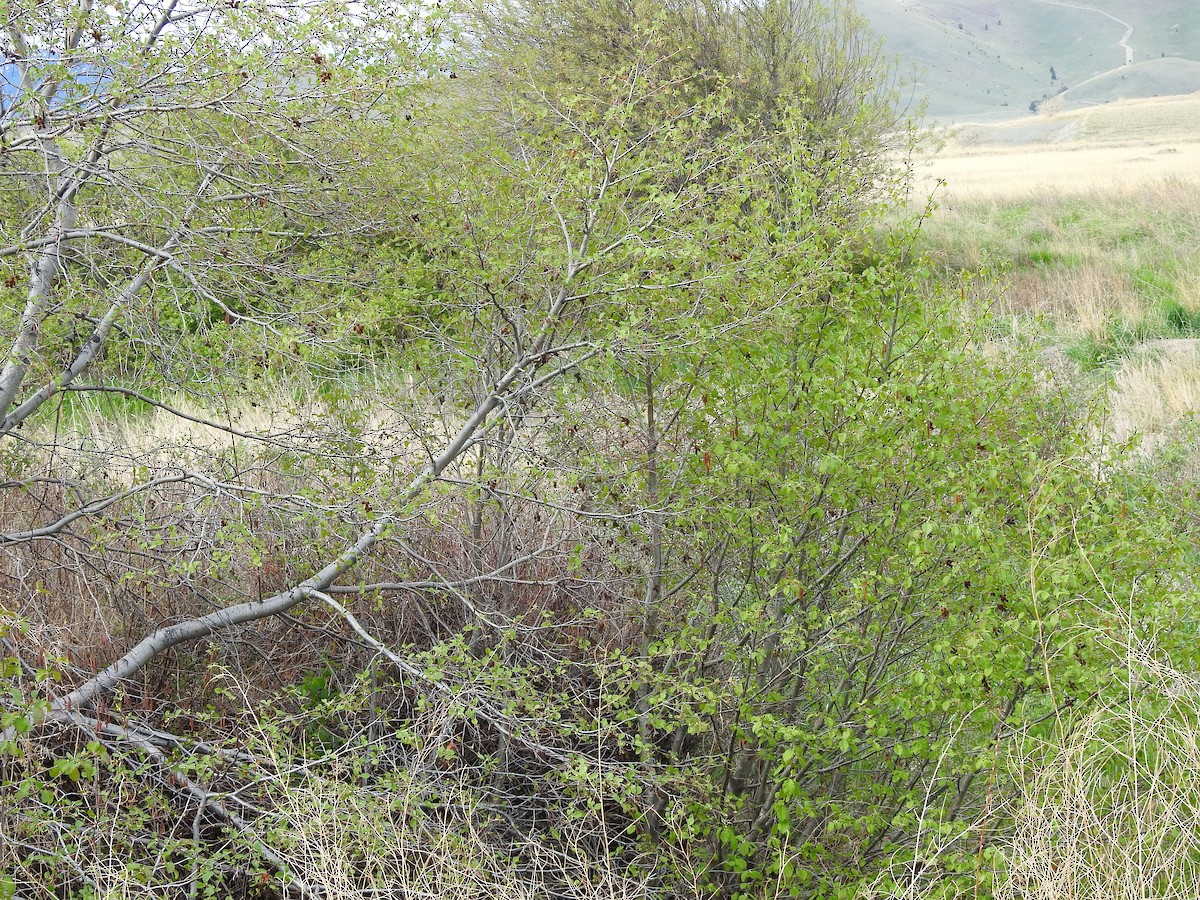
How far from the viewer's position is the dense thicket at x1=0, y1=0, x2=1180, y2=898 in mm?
3426

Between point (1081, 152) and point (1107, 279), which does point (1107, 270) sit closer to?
point (1107, 279)

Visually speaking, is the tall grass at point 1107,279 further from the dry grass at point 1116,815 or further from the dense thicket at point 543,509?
the dry grass at point 1116,815

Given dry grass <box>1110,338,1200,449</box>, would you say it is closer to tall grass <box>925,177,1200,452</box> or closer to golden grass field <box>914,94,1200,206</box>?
tall grass <box>925,177,1200,452</box>

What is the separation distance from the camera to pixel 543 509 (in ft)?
16.9

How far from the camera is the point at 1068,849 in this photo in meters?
2.71

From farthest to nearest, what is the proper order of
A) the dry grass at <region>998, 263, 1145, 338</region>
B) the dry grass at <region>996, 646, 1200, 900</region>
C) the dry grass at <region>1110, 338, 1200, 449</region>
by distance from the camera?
the dry grass at <region>998, 263, 1145, 338</region>
the dry grass at <region>1110, 338, 1200, 449</region>
the dry grass at <region>996, 646, 1200, 900</region>

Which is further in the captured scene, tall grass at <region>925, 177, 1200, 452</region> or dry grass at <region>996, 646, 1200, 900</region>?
tall grass at <region>925, 177, 1200, 452</region>

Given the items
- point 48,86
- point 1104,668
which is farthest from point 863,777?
point 48,86

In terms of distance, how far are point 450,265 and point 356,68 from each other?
2.92 ft

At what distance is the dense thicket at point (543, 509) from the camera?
11.2 feet

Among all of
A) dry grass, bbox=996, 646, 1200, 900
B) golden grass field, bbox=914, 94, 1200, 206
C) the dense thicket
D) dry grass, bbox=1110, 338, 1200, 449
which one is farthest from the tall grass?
golden grass field, bbox=914, 94, 1200, 206

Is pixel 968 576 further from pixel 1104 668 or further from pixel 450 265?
pixel 450 265

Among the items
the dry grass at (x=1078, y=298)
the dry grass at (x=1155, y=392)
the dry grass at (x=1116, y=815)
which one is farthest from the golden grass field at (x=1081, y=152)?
the dry grass at (x=1116, y=815)

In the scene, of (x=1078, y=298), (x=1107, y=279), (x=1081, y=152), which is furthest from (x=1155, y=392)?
(x=1081, y=152)
